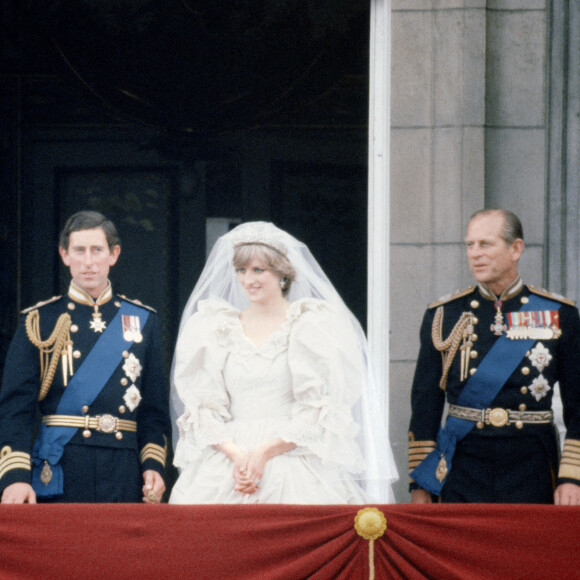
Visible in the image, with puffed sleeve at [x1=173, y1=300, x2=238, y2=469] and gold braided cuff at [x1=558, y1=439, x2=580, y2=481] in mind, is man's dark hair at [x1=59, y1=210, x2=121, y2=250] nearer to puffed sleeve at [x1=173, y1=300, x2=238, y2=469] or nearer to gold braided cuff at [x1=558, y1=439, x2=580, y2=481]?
puffed sleeve at [x1=173, y1=300, x2=238, y2=469]

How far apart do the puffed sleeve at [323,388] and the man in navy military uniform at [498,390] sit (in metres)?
0.35

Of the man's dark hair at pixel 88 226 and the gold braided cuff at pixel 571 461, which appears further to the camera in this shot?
the man's dark hair at pixel 88 226

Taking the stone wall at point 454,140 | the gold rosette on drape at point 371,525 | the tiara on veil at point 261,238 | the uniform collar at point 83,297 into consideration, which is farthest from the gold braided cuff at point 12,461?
the stone wall at point 454,140

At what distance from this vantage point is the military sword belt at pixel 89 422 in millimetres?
4031

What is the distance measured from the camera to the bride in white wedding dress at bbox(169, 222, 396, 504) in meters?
3.83

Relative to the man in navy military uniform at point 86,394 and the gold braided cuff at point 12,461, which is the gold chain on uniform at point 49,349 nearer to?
Answer: the man in navy military uniform at point 86,394

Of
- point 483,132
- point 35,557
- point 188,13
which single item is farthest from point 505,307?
point 188,13

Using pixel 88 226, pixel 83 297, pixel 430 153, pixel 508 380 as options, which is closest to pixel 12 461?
pixel 83 297

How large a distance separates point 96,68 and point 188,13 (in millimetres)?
583

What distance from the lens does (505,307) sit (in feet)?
13.9

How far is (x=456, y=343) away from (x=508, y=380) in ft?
0.79

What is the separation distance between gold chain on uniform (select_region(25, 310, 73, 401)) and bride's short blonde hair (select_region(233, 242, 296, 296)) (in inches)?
26.9

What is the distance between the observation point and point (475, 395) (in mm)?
4125

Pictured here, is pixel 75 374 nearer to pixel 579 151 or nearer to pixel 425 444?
pixel 425 444
